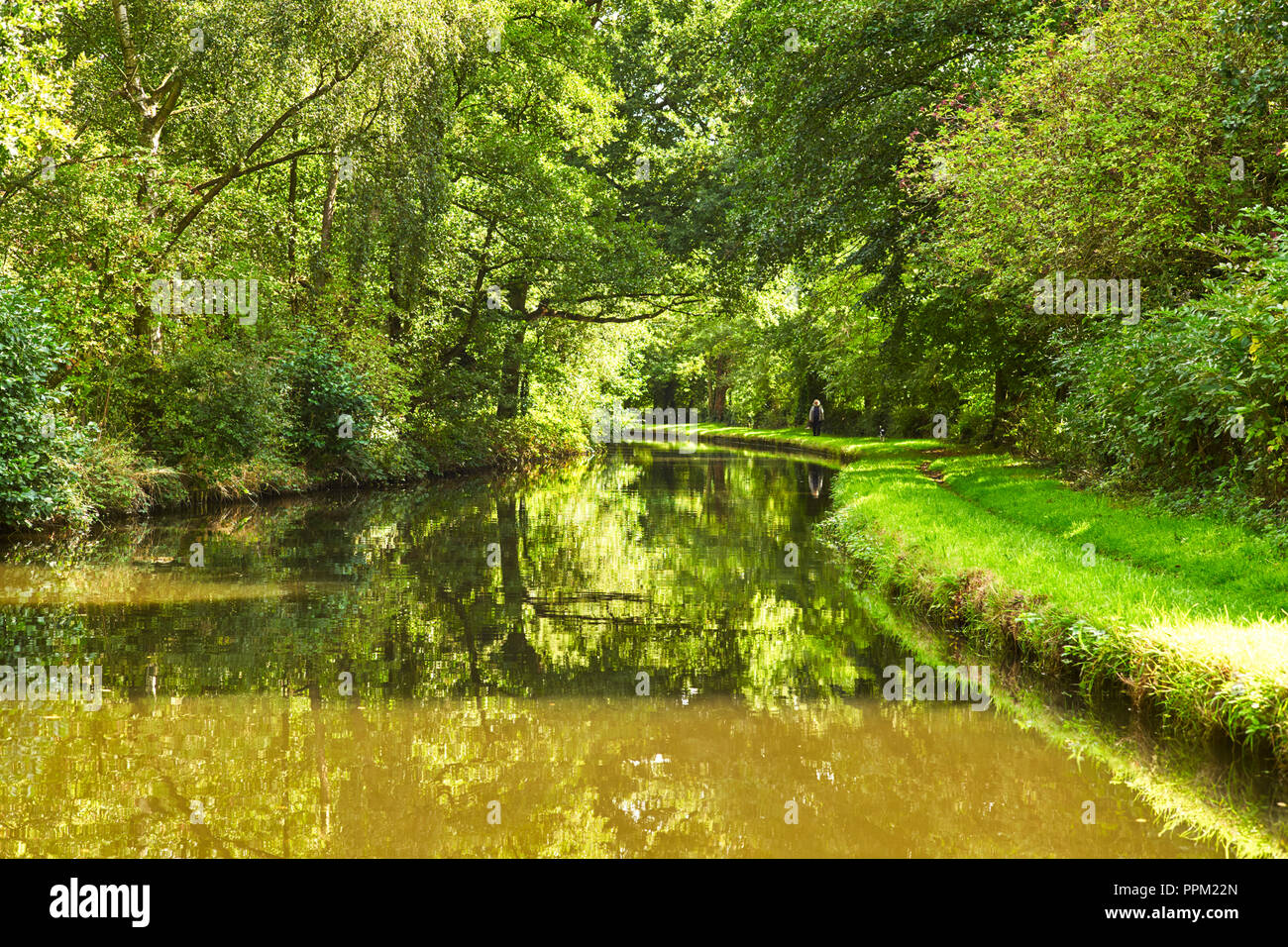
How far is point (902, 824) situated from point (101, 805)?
398 centimetres

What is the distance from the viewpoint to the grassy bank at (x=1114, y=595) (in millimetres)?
5531

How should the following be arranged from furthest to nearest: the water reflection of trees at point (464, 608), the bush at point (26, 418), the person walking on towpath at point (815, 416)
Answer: the person walking on towpath at point (815, 416), the bush at point (26, 418), the water reflection of trees at point (464, 608)

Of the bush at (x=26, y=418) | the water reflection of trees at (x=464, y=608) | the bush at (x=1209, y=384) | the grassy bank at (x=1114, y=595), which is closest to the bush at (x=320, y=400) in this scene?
the water reflection of trees at (x=464, y=608)

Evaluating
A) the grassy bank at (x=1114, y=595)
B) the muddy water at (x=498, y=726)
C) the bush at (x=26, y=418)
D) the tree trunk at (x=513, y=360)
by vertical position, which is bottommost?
the muddy water at (x=498, y=726)

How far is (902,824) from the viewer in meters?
4.69

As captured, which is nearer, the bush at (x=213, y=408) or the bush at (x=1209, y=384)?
the bush at (x=1209, y=384)

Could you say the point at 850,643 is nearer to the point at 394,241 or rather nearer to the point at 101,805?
the point at 101,805

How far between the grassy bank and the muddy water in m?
0.83

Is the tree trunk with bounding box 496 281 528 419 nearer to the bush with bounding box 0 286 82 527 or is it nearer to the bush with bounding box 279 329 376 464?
the bush with bounding box 279 329 376 464

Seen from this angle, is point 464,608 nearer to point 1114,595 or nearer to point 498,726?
point 498,726

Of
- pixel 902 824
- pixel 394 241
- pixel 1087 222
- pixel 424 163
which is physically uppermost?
pixel 424 163

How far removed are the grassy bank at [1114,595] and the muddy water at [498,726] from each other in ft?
2.72

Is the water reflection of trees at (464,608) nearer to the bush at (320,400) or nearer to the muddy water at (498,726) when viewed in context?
the muddy water at (498,726)

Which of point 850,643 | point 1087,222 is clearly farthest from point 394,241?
point 850,643
